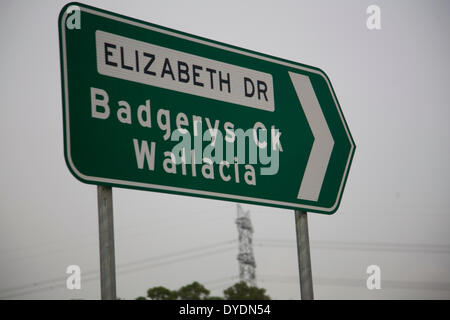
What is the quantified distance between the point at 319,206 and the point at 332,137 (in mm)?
530

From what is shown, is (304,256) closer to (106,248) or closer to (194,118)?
(194,118)

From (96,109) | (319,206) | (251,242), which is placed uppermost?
(251,242)

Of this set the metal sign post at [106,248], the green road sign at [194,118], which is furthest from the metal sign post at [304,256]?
the metal sign post at [106,248]

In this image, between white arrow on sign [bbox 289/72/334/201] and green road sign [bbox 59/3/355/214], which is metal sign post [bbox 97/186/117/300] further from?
white arrow on sign [bbox 289/72/334/201]

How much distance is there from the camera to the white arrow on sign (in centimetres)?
465

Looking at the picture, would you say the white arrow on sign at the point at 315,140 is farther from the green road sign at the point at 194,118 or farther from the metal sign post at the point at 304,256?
the metal sign post at the point at 304,256

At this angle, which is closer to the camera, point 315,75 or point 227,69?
point 227,69

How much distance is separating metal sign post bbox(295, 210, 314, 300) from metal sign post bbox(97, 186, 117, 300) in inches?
51.9

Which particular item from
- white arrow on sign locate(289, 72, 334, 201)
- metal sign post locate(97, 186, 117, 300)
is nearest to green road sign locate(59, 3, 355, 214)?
white arrow on sign locate(289, 72, 334, 201)

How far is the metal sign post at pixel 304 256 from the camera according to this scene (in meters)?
4.32

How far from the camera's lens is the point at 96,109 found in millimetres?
3709
